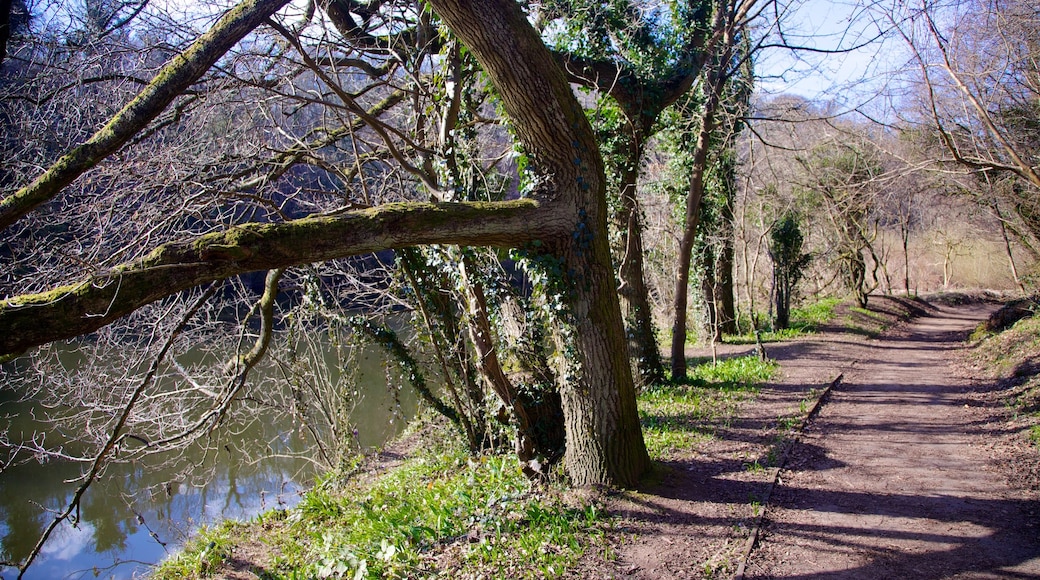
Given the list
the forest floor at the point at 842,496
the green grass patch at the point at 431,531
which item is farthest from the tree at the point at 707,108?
the green grass patch at the point at 431,531

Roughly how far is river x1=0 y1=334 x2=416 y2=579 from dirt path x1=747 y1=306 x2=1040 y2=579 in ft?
16.4

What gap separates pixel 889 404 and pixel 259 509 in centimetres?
867

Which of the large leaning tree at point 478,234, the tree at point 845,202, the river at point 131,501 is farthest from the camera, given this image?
the tree at point 845,202

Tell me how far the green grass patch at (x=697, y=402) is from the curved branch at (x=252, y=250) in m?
3.01

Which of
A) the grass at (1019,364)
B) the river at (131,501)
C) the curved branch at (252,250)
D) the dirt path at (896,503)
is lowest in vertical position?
the river at (131,501)

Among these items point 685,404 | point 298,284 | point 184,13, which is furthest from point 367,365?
point 184,13

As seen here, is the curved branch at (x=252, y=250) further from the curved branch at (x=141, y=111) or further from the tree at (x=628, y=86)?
the tree at (x=628, y=86)

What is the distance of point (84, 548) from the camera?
849 cm

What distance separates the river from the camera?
8000 mm

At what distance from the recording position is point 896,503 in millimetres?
5000

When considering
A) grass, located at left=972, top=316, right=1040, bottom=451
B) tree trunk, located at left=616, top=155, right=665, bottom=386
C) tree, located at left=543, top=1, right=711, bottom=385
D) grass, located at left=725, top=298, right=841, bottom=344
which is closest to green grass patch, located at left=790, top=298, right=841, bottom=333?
grass, located at left=725, top=298, right=841, bottom=344

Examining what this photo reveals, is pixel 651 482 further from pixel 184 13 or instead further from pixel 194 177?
pixel 184 13

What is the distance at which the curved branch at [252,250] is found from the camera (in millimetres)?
2990

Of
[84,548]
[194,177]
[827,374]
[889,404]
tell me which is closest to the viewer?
[194,177]
